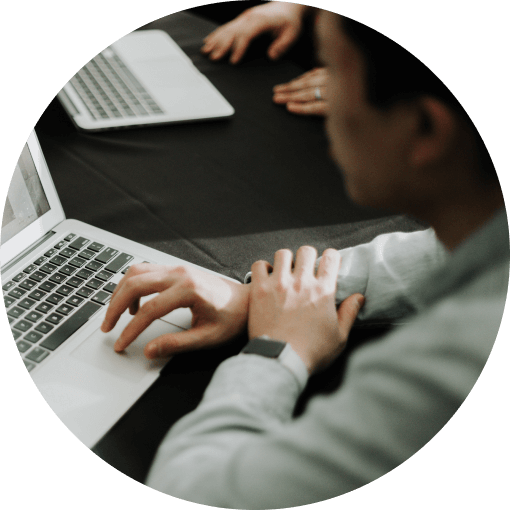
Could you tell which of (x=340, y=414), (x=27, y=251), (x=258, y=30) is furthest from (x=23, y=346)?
(x=258, y=30)

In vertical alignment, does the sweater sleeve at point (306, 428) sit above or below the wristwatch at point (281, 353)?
below

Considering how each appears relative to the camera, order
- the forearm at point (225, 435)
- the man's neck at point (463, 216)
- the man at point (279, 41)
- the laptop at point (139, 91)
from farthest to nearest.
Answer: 1. the laptop at point (139, 91)
2. the man at point (279, 41)
3. the man's neck at point (463, 216)
4. the forearm at point (225, 435)

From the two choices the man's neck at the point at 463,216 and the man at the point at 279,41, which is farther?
the man at the point at 279,41

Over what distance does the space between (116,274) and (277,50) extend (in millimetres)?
452

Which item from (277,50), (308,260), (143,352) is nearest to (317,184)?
(308,260)

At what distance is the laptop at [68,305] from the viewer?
1.59 feet

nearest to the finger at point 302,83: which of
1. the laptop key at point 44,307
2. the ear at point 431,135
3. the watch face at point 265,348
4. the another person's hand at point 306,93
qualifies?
the another person's hand at point 306,93

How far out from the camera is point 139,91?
0.75 m

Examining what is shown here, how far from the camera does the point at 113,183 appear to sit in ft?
2.34

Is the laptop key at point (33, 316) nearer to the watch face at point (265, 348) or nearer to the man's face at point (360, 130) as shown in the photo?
the watch face at point (265, 348)

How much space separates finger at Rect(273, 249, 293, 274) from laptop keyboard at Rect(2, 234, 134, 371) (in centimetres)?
20

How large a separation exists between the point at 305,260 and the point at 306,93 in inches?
10.8

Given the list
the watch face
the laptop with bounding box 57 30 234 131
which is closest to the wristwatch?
the watch face

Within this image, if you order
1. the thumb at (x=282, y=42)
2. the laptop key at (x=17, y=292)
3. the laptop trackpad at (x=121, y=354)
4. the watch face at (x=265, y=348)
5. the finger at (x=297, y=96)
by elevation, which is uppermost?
the thumb at (x=282, y=42)
